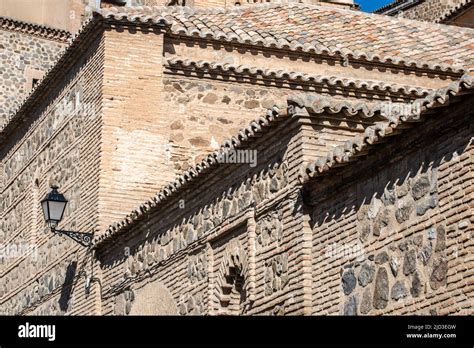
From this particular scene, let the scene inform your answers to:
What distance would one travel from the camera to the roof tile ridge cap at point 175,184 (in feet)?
36.1

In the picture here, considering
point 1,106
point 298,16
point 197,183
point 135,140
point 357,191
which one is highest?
point 1,106

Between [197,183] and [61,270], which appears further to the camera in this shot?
[61,270]

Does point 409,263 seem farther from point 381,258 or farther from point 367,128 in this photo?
point 367,128

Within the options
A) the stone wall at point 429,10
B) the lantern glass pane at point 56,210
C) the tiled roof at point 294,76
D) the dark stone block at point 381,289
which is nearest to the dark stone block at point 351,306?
the dark stone block at point 381,289

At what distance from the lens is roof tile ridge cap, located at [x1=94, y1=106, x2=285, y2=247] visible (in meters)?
11.0

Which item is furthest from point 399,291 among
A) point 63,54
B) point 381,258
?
point 63,54

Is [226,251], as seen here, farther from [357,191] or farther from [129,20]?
[129,20]

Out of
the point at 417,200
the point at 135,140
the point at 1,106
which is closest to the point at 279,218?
the point at 417,200

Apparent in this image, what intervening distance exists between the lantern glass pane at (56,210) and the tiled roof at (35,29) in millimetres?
15482

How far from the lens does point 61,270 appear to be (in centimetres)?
1684

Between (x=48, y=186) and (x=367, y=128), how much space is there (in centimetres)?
977

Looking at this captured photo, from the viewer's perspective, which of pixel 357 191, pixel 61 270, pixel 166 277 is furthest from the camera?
pixel 61 270

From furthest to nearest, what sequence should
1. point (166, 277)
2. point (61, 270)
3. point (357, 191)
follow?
point (61, 270) → point (166, 277) → point (357, 191)

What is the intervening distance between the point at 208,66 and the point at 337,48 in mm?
1757
